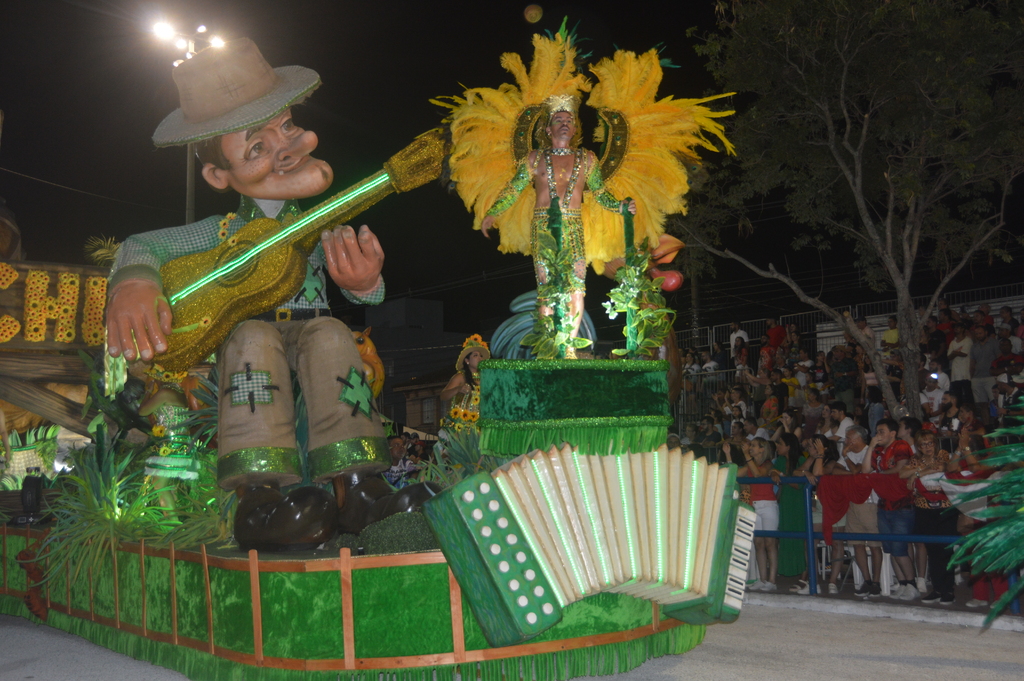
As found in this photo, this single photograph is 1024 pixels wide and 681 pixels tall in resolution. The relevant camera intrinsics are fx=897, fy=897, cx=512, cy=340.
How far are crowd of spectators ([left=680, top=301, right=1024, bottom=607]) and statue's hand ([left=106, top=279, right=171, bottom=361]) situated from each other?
11.2 feet

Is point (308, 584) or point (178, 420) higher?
point (178, 420)

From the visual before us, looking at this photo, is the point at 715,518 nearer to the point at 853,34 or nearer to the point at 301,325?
the point at 301,325

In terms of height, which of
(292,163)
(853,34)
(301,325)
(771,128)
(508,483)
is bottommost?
(508,483)

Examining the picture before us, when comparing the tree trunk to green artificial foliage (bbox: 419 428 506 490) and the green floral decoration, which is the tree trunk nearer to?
the green floral decoration

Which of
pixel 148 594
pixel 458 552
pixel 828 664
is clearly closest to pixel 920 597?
pixel 828 664

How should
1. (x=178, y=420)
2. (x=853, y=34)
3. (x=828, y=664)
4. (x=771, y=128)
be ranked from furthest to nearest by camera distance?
(x=771, y=128) → (x=853, y=34) → (x=178, y=420) → (x=828, y=664)

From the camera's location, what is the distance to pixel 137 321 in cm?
400

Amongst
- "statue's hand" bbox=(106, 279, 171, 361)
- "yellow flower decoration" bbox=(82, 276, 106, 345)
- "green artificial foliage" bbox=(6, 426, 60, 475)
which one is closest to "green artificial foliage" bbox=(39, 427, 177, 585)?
"statue's hand" bbox=(106, 279, 171, 361)

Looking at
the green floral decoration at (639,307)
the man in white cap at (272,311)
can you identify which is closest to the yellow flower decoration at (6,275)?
the man in white cap at (272,311)

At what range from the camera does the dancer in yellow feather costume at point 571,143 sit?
507 centimetres

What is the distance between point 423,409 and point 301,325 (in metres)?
24.1

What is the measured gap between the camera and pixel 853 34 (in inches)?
481

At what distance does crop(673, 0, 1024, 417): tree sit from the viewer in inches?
466

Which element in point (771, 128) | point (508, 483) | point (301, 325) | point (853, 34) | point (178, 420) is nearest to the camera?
point (508, 483)
